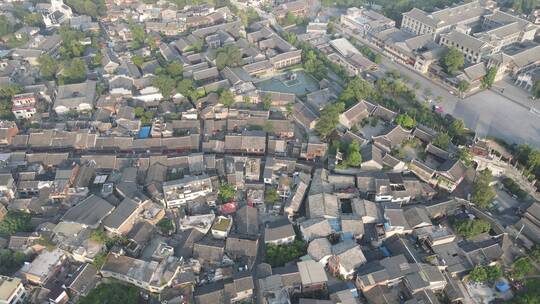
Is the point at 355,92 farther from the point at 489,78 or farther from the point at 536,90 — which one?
Answer: the point at 536,90

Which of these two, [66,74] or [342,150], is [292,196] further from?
[66,74]

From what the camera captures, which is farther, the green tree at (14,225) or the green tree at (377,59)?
the green tree at (377,59)

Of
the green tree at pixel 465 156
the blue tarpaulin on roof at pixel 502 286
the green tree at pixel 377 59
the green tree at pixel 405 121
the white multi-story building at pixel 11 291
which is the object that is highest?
the green tree at pixel 377 59

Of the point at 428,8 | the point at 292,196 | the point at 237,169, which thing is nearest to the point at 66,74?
the point at 237,169

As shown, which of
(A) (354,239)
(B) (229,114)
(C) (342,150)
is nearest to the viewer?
(A) (354,239)

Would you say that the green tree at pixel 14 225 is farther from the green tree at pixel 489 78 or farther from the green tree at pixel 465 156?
the green tree at pixel 489 78

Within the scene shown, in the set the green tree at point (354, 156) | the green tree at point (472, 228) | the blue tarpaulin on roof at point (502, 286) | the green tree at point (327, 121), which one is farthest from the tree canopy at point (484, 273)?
the green tree at point (327, 121)

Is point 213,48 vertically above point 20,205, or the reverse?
point 213,48

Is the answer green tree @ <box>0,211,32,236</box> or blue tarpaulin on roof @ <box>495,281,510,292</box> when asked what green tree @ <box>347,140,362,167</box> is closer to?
blue tarpaulin on roof @ <box>495,281,510,292</box>
